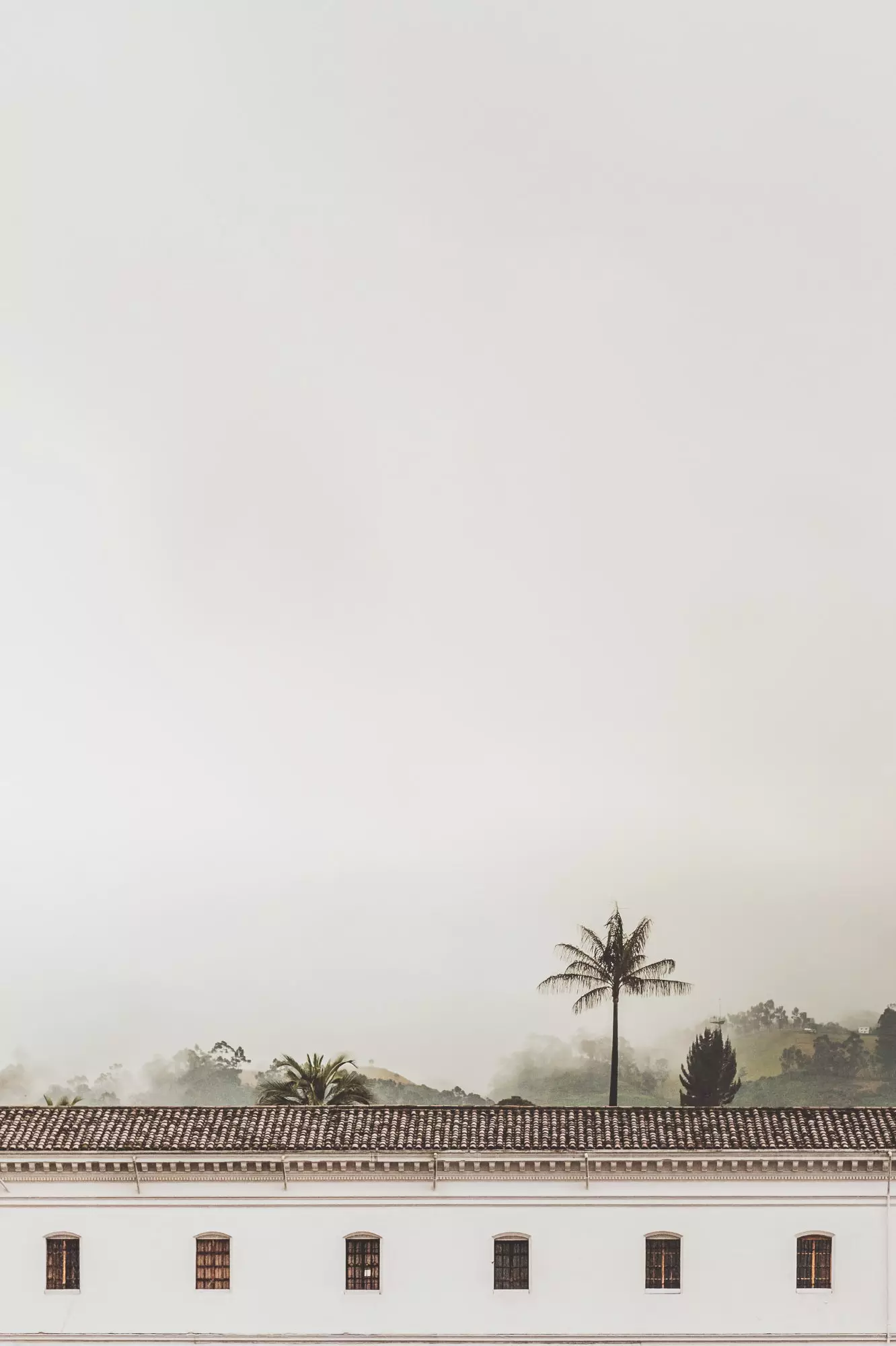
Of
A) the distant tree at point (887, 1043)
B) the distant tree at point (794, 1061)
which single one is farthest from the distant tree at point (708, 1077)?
the distant tree at point (794, 1061)

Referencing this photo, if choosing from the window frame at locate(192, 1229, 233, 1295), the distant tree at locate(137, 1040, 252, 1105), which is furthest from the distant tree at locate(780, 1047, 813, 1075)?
the window frame at locate(192, 1229, 233, 1295)

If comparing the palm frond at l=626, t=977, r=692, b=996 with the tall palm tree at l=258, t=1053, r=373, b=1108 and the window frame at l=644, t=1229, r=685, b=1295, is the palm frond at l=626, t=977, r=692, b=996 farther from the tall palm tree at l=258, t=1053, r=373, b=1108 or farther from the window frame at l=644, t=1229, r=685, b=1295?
the window frame at l=644, t=1229, r=685, b=1295

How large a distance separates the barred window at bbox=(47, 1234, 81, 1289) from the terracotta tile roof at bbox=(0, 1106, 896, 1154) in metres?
2.02

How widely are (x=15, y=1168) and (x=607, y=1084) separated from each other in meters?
100.0

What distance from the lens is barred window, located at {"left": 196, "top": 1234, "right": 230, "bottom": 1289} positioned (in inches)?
1156

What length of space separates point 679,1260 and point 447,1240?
4.71 metres

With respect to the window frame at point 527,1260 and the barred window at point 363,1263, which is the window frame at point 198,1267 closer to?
the barred window at point 363,1263

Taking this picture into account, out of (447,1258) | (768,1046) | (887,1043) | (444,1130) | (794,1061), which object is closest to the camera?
(447,1258)

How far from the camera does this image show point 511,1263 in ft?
96.5

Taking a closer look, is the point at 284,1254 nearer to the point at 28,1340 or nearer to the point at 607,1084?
the point at 28,1340

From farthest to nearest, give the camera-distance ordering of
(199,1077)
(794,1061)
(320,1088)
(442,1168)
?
(199,1077) < (794,1061) < (320,1088) < (442,1168)

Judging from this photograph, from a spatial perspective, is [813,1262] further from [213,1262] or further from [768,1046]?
[768,1046]

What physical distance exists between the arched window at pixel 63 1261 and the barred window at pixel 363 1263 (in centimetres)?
544

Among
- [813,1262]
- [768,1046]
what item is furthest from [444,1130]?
[768,1046]
